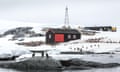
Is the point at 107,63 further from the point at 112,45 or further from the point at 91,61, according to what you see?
the point at 112,45

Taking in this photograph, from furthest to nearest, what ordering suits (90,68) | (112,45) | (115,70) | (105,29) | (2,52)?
(105,29)
(112,45)
(2,52)
(90,68)
(115,70)

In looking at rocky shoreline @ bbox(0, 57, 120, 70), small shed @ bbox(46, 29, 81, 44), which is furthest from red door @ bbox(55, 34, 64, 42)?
rocky shoreline @ bbox(0, 57, 120, 70)

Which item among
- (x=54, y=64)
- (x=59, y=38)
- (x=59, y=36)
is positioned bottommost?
(x=59, y=38)

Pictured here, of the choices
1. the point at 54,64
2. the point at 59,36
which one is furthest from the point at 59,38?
the point at 54,64

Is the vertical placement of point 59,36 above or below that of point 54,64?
below

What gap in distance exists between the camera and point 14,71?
3775 cm

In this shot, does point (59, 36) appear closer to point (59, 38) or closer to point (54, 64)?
point (59, 38)

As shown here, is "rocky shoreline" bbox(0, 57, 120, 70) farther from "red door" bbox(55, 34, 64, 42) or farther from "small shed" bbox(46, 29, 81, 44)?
"red door" bbox(55, 34, 64, 42)

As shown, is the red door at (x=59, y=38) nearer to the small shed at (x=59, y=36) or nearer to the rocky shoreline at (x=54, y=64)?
the small shed at (x=59, y=36)

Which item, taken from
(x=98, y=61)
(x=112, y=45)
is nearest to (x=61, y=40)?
(x=112, y=45)

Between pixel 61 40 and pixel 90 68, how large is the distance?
34.8 m

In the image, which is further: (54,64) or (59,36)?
(59,36)

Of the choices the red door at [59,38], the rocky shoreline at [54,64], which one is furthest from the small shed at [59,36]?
the rocky shoreline at [54,64]

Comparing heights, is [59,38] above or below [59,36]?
below
